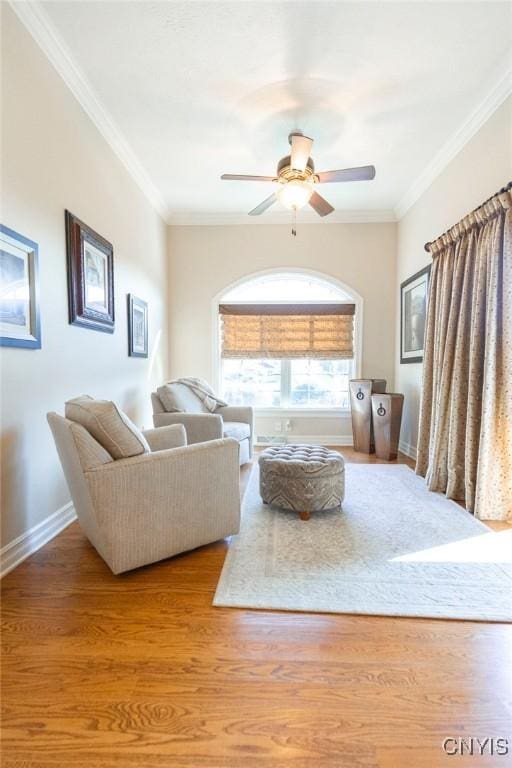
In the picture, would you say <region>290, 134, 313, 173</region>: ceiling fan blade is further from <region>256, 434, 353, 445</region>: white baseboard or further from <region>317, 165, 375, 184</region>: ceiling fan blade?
<region>256, 434, 353, 445</region>: white baseboard

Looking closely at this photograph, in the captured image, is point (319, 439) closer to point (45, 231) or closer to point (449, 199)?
point (449, 199)

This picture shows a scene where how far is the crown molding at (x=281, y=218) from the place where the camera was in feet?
15.7

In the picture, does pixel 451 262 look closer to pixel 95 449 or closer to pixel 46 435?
pixel 95 449

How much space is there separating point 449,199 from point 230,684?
3932 mm

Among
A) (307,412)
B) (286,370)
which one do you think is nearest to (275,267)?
(286,370)

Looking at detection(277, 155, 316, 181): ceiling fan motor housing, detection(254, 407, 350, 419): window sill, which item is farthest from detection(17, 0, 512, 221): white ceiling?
detection(254, 407, 350, 419): window sill

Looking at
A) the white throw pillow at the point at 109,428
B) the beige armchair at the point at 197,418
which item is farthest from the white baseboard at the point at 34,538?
the beige armchair at the point at 197,418

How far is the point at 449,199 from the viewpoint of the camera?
336 cm

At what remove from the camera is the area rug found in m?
1.67

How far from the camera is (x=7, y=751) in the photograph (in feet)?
3.46

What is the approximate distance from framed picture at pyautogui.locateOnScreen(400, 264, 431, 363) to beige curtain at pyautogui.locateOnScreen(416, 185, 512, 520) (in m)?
0.71

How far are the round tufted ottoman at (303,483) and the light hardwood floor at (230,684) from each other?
914mm

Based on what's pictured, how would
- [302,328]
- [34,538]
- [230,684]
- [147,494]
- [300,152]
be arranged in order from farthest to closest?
[302,328] < [300,152] < [34,538] < [147,494] < [230,684]

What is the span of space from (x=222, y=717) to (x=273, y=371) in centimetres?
413
